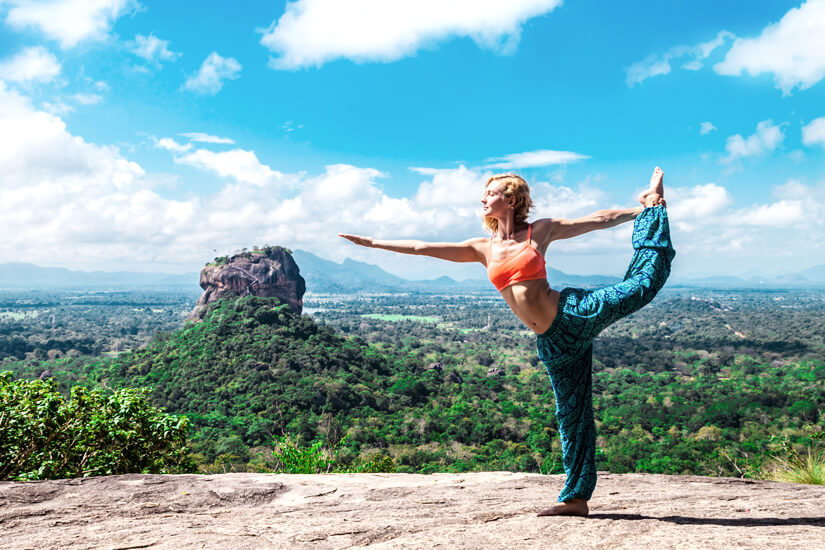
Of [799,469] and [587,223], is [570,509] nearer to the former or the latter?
[587,223]

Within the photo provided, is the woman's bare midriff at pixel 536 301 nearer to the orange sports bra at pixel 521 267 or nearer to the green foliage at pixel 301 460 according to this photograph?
the orange sports bra at pixel 521 267

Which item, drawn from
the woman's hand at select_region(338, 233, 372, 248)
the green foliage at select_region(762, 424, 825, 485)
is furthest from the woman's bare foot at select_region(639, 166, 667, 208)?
the green foliage at select_region(762, 424, 825, 485)

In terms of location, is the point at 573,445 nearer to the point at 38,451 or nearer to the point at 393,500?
the point at 393,500

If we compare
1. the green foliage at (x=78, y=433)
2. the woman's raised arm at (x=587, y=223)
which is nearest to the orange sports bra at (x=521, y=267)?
the woman's raised arm at (x=587, y=223)

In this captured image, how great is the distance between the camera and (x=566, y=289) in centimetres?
368

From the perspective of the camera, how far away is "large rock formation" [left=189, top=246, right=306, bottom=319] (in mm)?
50219

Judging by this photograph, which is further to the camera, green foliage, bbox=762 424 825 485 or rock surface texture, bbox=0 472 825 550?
green foliage, bbox=762 424 825 485

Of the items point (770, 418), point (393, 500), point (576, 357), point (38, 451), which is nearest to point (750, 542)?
point (576, 357)

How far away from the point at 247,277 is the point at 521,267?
50110 millimetres

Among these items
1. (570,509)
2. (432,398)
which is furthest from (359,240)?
(432,398)

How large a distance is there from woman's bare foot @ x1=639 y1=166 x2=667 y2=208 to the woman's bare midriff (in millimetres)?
1073

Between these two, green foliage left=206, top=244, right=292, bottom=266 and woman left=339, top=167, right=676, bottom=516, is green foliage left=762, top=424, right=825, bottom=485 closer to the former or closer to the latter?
woman left=339, top=167, right=676, bottom=516

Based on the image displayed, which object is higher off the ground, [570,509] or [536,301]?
[536,301]

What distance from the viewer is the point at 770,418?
30.2 m
